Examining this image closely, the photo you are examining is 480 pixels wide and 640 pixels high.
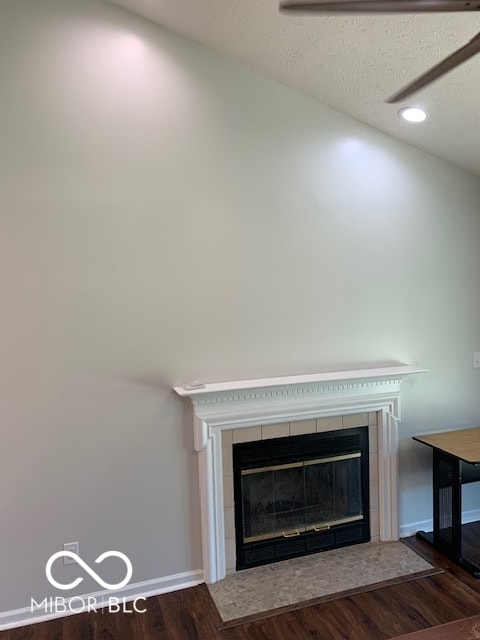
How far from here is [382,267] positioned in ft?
10.1

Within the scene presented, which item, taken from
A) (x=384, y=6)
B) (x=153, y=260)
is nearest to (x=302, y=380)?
(x=153, y=260)

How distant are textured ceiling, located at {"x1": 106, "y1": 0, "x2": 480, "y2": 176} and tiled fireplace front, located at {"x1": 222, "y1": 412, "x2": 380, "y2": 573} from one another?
186 cm

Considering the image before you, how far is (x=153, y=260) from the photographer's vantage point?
2582 millimetres

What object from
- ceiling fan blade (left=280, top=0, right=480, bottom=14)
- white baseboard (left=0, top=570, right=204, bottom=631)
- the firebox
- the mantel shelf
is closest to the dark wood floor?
white baseboard (left=0, top=570, right=204, bottom=631)

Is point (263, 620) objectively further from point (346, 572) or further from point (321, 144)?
point (321, 144)

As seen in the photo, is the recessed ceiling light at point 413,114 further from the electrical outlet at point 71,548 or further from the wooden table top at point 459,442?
the electrical outlet at point 71,548

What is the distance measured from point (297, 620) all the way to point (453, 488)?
1207 millimetres

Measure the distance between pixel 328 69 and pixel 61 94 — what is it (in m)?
1.42

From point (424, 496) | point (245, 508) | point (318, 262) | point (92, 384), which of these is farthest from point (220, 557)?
point (318, 262)

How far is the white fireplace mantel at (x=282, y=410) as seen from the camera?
2.66 metres

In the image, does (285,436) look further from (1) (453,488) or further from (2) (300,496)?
(1) (453,488)

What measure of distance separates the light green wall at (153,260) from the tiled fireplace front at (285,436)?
20cm

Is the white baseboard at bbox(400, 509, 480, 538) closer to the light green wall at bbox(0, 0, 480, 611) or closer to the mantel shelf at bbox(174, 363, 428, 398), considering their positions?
the light green wall at bbox(0, 0, 480, 611)

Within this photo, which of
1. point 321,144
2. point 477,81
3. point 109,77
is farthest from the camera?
point 321,144
